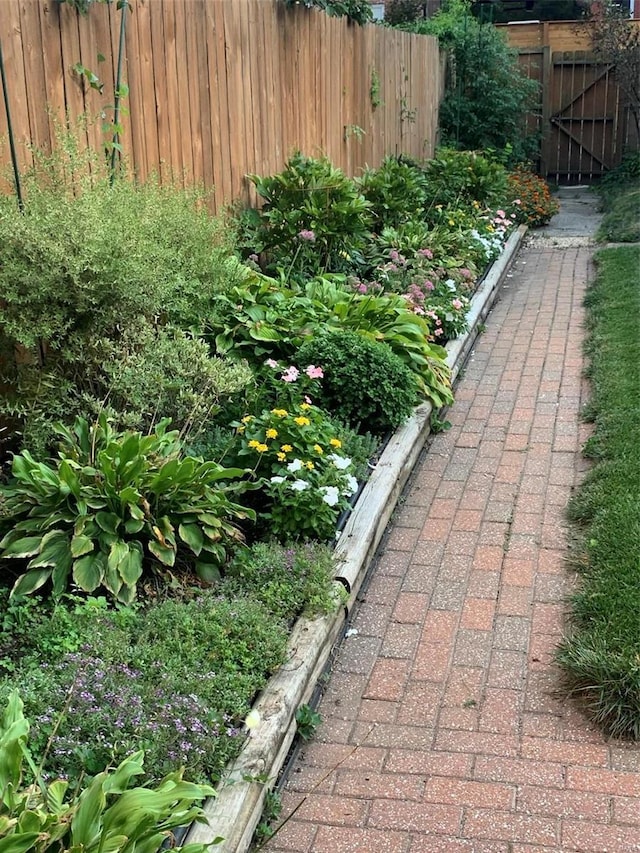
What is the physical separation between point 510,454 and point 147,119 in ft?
9.48

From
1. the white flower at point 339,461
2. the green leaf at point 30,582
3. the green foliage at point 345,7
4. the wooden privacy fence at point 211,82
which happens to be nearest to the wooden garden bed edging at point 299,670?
the white flower at point 339,461

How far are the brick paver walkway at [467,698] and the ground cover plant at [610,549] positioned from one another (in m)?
0.09

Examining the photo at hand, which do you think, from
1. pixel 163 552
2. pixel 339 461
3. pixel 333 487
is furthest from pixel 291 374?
pixel 163 552

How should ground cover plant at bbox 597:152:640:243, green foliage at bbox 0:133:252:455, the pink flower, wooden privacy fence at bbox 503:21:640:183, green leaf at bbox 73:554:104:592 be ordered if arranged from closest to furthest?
green leaf at bbox 73:554:104:592 < green foliage at bbox 0:133:252:455 < the pink flower < ground cover plant at bbox 597:152:640:243 < wooden privacy fence at bbox 503:21:640:183

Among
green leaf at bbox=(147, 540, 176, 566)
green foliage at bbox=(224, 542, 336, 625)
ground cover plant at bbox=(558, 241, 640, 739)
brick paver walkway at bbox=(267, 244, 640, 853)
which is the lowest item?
brick paver walkway at bbox=(267, 244, 640, 853)

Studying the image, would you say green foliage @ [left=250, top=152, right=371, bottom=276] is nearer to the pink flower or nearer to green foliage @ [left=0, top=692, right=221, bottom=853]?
the pink flower

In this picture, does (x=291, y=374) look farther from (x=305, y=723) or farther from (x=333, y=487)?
(x=305, y=723)

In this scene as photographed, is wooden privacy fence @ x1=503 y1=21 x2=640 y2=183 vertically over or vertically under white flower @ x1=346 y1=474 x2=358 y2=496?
over

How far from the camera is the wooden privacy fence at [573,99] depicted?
14922 millimetres

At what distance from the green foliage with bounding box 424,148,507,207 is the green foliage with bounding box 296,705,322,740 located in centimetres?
756

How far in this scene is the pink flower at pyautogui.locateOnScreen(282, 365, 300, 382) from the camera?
174 inches

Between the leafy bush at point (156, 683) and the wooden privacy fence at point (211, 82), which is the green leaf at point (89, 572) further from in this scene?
the wooden privacy fence at point (211, 82)

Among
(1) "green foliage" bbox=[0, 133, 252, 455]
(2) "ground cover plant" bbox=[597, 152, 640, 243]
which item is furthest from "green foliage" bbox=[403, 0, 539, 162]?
(1) "green foliage" bbox=[0, 133, 252, 455]

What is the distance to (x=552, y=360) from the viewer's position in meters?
6.77
